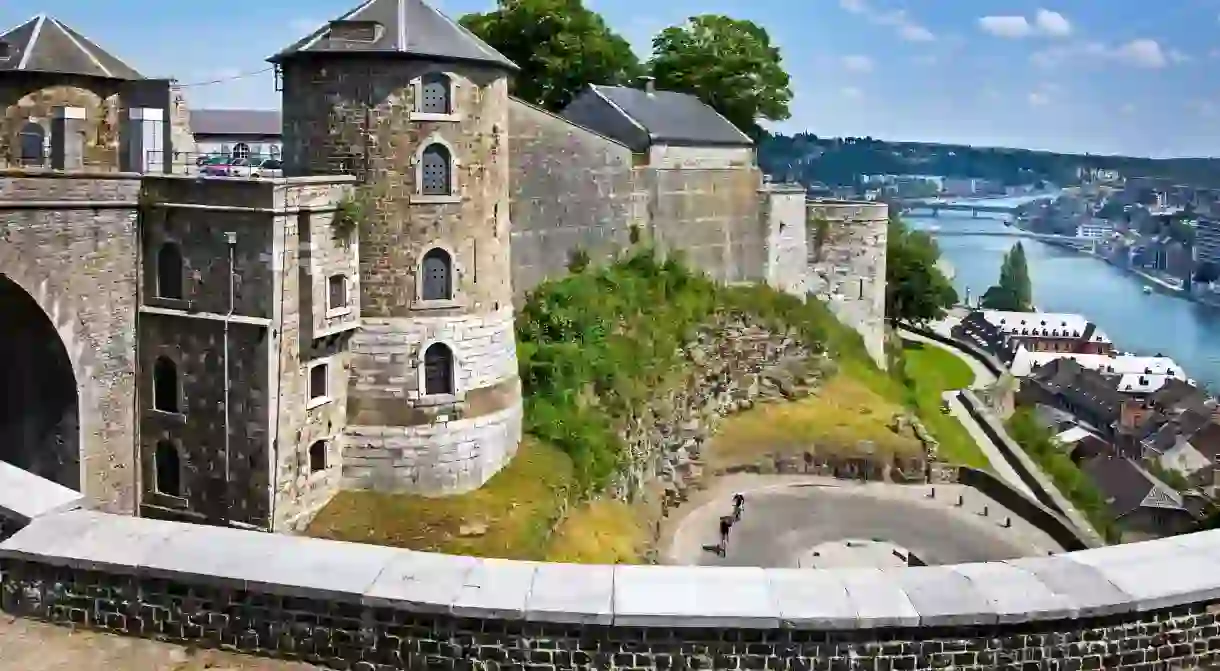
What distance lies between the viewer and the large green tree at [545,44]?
36375 mm

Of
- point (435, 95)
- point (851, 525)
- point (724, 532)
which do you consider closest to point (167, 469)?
point (435, 95)

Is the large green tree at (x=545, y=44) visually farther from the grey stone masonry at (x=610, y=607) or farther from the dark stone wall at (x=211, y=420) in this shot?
the grey stone masonry at (x=610, y=607)

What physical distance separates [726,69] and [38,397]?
3075 cm

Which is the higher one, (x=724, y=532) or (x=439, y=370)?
(x=439, y=370)

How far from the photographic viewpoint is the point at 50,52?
20234 mm

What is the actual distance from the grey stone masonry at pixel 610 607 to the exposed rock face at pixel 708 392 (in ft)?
58.4

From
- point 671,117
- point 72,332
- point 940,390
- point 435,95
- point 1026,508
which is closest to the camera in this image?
point 72,332

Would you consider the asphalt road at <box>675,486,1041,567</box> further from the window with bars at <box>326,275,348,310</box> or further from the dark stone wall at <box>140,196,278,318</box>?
the dark stone wall at <box>140,196,278,318</box>

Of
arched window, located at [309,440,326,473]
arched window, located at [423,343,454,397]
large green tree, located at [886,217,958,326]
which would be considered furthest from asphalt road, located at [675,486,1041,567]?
large green tree, located at [886,217,958,326]

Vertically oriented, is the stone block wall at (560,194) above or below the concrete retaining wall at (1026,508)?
above

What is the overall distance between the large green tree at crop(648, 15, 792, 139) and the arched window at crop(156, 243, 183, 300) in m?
27.3

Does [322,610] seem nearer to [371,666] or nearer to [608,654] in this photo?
[371,666]

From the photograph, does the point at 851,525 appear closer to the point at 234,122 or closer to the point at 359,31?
the point at 359,31

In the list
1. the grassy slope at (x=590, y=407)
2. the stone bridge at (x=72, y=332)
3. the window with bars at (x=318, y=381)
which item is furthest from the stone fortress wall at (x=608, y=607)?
the window with bars at (x=318, y=381)
